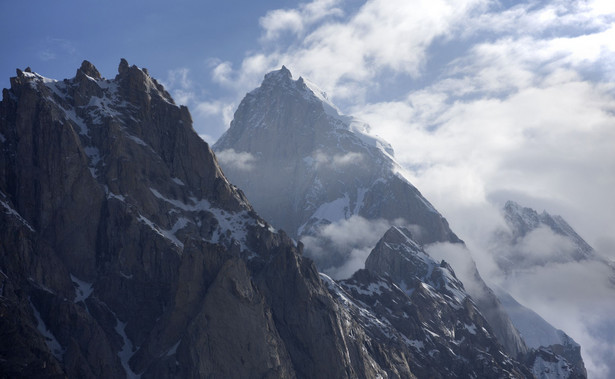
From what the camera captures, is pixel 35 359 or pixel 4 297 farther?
pixel 4 297

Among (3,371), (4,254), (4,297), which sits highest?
(4,254)

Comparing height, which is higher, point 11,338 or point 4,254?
point 4,254

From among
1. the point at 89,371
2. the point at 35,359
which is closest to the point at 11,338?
the point at 35,359

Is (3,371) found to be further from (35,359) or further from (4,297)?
(4,297)

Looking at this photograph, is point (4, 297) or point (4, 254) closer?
point (4, 297)

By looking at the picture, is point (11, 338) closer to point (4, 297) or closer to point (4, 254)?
point (4, 297)

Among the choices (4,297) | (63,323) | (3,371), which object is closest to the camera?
(3,371)

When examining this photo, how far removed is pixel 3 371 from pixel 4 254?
41.3 m

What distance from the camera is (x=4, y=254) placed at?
200m

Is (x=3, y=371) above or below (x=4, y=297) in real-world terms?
below

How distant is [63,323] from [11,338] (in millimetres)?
27631

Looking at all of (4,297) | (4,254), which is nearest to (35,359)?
(4,297)

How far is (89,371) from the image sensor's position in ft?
632

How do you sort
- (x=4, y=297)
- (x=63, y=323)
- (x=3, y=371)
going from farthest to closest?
(x=63, y=323)
(x=4, y=297)
(x=3, y=371)
